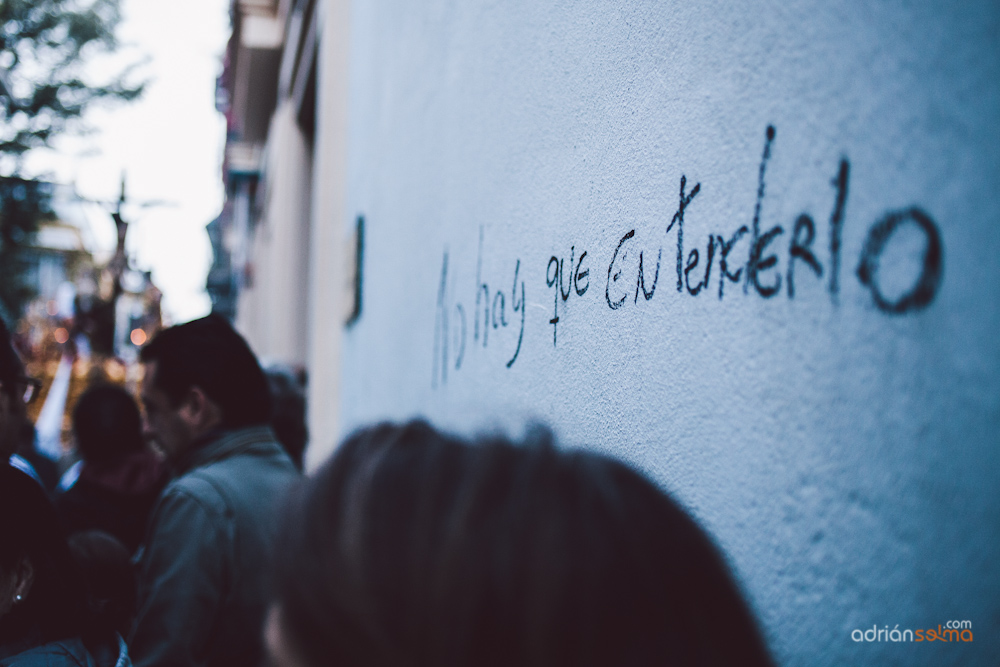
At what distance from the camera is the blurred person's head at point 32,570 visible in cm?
182

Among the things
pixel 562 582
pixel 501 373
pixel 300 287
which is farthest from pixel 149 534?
pixel 300 287

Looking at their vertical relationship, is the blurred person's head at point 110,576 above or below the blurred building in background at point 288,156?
below

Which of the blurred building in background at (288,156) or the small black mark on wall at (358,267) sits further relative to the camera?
the blurred building in background at (288,156)

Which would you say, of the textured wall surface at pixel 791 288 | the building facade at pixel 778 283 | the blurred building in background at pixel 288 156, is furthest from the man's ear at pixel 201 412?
the blurred building in background at pixel 288 156

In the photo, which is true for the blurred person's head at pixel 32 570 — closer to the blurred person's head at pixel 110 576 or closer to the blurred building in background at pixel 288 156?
the blurred person's head at pixel 110 576

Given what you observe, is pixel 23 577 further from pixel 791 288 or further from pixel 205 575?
pixel 791 288

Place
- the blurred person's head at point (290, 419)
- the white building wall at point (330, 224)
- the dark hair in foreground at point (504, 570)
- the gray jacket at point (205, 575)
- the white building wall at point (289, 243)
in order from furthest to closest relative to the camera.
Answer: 1. the white building wall at point (289, 243)
2. the white building wall at point (330, 224)
3. the blurred person's head at point (290, 419)
4. the gray jacket at point (205, 575)
5. the dark hair in foreground at point (504, 570)

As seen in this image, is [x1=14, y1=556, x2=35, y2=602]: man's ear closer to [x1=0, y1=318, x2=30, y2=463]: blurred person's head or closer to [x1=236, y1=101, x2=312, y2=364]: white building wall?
[x1=0, y1=318, x2=30, y2=463]: blurred person's head

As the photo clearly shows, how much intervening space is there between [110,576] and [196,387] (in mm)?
680

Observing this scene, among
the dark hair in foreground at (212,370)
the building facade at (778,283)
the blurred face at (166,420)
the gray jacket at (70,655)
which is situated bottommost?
the gray jacket at (70,655)

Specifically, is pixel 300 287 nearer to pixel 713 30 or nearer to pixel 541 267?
pixel 541 267

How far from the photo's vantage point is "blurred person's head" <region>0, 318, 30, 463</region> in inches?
103

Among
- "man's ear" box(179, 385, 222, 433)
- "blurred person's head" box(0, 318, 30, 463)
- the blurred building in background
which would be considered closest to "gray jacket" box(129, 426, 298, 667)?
"man's ear" box(179, 385, 222, 433)

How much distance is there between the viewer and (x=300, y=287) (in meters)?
9.19
